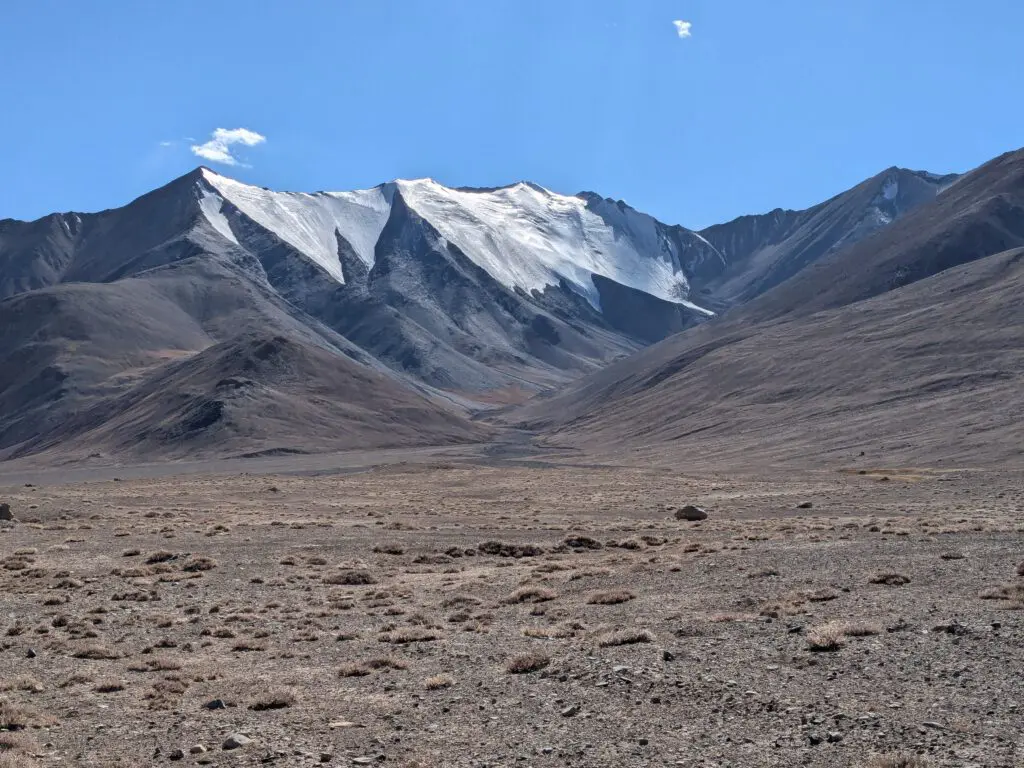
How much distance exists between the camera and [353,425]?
166375mm

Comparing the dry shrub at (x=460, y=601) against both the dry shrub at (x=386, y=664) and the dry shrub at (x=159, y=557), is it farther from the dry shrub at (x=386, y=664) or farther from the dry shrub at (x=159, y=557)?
the dry shrub at (x=159, y=557)

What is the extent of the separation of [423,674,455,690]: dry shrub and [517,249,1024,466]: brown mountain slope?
7893 cm

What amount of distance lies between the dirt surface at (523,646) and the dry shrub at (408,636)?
1.5 inches

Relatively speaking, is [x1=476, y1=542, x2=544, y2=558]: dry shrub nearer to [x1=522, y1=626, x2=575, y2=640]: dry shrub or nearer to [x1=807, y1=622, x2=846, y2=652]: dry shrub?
[x1=522, y1=626, x2=575, y2=640]: dry shrub

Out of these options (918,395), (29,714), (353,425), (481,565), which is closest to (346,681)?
(29,714)

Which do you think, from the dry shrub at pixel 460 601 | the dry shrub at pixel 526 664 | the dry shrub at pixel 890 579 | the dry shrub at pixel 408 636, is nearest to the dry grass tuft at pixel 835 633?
the dry shrub at pixel 526 664

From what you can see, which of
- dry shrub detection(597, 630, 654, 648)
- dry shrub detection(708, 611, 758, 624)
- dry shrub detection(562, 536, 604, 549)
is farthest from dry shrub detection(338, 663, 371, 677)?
dry shrub detection(562, 536, 604, 549)

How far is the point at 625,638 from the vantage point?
18.8 meters

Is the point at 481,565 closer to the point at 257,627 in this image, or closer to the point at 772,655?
the point at 257,627

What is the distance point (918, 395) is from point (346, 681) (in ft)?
389

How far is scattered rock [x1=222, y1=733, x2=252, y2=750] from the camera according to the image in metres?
13.5

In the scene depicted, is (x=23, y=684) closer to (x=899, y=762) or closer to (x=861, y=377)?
(x=899, y=762)

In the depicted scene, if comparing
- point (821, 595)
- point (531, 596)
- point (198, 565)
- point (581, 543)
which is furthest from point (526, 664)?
point (581, 543)

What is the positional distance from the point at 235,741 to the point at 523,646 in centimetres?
683
